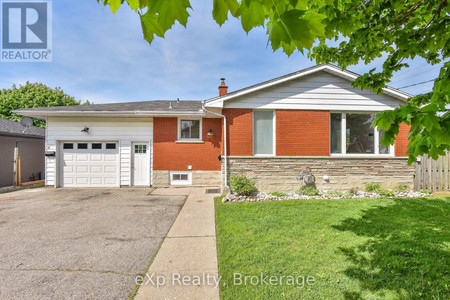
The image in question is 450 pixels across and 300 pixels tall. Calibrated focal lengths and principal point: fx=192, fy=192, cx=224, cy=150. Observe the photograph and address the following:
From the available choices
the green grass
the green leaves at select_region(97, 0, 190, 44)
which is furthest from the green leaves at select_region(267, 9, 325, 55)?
the green grass

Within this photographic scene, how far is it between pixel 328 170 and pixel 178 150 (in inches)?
255

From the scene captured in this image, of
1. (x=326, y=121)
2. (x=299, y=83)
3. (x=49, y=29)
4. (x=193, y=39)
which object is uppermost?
(x=49, y=29)

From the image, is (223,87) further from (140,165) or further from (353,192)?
(353,192)

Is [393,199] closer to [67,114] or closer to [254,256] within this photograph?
[254,256]

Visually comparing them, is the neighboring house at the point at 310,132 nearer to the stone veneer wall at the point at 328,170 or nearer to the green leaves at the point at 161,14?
the stone veneer wall at the point at 328,170

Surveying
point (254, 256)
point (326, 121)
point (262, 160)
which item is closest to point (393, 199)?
point (326, 121)

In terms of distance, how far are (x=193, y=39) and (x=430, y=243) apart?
5208 millimetres

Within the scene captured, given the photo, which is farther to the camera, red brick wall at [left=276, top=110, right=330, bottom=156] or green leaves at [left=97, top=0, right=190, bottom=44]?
red brick wall at [left=276, top=110, right=330, bottom=156]

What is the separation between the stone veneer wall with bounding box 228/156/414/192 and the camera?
7.41 m

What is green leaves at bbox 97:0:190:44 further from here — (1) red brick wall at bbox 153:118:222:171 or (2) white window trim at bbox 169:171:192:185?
(2) white window trim at bbox 169:171:192:185

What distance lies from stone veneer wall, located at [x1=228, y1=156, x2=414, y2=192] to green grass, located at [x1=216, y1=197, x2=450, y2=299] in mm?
2090

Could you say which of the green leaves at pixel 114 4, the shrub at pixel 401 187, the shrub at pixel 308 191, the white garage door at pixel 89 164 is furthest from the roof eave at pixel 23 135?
the shrub at pixel 401 187

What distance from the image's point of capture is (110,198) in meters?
7.00

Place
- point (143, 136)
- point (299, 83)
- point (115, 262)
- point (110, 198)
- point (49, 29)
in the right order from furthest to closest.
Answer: point (143, 136), point (49, 29), point (299, 83), point (110, 198), point (115, 262)
